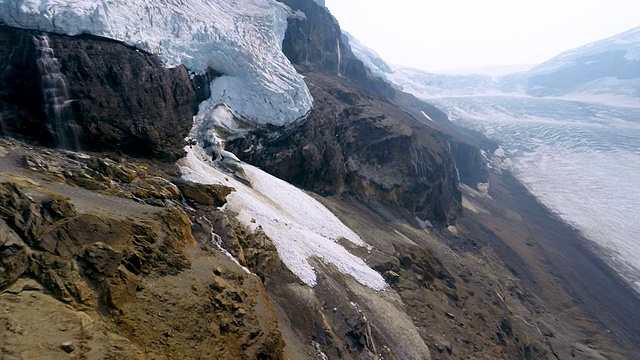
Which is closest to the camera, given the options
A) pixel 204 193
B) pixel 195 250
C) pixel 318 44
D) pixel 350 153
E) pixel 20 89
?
pixel 195 250

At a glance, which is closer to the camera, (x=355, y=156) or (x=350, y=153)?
(x=350, y=153)

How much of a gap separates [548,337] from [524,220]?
40622 mm

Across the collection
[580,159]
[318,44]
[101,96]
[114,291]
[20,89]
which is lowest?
[114,291]

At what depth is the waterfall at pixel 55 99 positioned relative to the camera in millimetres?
21500

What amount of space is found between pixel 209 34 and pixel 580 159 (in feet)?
356

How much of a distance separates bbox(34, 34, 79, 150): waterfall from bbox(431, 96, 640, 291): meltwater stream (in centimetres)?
6992

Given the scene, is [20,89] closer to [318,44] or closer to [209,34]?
[209,34]

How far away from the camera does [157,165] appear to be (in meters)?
23.8

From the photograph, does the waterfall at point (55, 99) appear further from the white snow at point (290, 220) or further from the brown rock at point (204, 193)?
the brown rock at point (204, 193)

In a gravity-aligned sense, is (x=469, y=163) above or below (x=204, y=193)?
below

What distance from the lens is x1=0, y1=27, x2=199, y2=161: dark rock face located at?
824 inches

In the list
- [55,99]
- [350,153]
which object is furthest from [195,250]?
[350,153]

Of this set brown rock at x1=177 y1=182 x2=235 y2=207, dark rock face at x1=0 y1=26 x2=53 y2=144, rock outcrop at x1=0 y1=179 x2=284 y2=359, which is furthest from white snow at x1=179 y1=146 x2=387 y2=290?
dark rock face at x1=0 y1=26 x2=53 y2=144

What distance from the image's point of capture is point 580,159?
106 m
